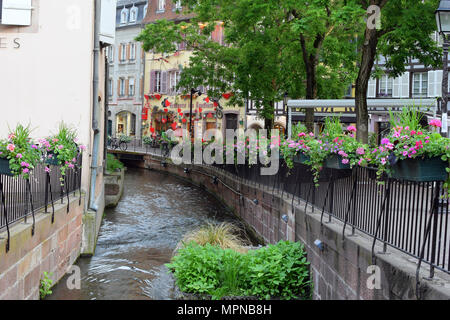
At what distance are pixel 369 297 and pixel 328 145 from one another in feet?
8.47

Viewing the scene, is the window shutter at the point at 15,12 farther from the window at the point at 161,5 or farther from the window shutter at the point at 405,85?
the window at the point at 161,5

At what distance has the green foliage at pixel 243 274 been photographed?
8.48m

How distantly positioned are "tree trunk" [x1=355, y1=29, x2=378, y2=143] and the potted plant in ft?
20.0

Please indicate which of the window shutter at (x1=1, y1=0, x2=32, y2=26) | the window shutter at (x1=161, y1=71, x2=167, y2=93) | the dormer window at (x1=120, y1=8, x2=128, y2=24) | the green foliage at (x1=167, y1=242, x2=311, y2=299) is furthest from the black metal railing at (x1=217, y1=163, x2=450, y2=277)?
the dormer window at (x1=120, y1=8, x2=128, y2=24)

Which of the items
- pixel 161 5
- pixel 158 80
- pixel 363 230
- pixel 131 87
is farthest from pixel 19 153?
pixel 131 87

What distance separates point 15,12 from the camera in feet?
40.4

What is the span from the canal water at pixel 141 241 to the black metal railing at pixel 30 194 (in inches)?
52.7

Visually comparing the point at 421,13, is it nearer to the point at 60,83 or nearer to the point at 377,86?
the point at 60,83

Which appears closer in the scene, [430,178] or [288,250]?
[430,178]

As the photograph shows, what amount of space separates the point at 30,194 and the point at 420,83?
100 ft

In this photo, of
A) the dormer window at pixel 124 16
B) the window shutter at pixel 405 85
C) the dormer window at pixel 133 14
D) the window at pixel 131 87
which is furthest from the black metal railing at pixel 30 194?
the dormer window at pixel 124 16

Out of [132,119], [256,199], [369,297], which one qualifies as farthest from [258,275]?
[132,119]

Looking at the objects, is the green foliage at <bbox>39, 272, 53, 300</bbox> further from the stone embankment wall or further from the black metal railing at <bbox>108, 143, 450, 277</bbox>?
the black metal railing at <bbox>108, 143, 450, 277</bbox>

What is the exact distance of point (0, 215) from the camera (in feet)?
22.6
